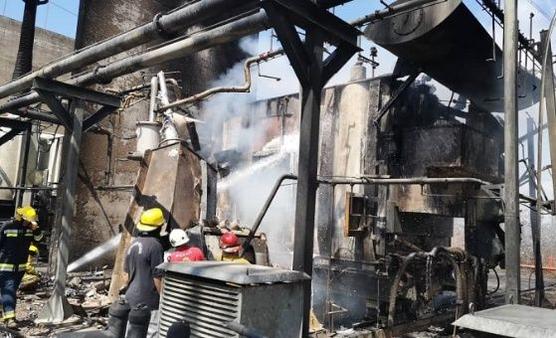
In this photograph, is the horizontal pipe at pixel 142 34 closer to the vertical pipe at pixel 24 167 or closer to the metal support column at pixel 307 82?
the metal support column at pixel 307 82

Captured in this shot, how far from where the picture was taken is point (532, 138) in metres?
12.5

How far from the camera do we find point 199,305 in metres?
3.30

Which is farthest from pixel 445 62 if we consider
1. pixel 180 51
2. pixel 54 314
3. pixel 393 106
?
pixel 54 314

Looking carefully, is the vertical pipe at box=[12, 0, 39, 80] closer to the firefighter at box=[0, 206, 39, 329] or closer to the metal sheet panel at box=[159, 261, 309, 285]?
the firefighter at box=[0, 206, 39, 329]

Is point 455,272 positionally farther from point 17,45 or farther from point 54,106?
point 17,45

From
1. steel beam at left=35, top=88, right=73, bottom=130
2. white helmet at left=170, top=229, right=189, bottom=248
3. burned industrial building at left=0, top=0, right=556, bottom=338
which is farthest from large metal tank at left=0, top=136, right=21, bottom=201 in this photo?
white helmet at left=170, top=229, right=189, bottom=248

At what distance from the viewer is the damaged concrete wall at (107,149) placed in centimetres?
1228

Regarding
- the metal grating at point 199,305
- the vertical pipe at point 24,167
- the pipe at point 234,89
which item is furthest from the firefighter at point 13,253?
the vertical pipe at point 24,167

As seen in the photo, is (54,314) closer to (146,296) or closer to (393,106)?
(146,296)

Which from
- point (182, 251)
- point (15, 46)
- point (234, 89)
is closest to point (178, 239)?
point (182, 251)

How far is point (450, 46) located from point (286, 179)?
443 cm

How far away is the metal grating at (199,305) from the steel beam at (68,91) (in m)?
5.51

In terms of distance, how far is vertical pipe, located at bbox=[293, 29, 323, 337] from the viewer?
4512 mm

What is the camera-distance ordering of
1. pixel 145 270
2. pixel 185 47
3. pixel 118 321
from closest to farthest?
pixel 118 321 < pixel 145 270 < pixel 185 47
